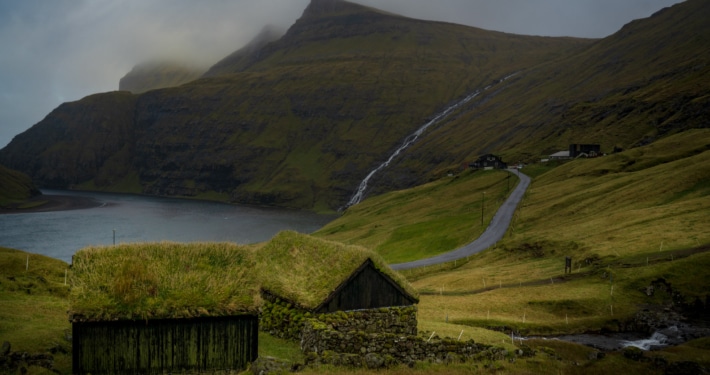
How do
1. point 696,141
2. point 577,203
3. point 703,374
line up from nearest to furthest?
point 703,374, point 577,203, point 696,141

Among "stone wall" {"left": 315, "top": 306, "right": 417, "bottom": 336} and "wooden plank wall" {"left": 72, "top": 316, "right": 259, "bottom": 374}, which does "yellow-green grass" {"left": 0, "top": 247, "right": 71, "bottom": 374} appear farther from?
"stone wall" {"left": 315, "top": 306, "right": 417, "bottom": 336}

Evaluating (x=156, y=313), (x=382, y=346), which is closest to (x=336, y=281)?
(x=382, y=346)

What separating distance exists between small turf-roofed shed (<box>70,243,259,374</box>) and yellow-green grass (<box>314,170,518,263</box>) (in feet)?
233

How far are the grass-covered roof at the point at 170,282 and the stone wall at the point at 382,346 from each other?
2.08 metres

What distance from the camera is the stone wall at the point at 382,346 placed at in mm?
27781

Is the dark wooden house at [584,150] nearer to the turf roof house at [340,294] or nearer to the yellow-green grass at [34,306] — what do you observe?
the turf roof house at [340,294]

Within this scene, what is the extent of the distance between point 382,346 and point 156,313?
1159 cm

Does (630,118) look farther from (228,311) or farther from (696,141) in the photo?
(228,311)

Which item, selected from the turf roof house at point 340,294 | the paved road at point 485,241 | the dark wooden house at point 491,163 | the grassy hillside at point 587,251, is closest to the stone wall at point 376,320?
the turf roof house at point 340,294

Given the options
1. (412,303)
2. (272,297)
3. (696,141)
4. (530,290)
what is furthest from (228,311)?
(696,141)

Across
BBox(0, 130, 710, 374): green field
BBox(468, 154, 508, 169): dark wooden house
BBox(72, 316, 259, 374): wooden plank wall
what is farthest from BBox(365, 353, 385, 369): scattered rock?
BBox(468, 154, 508, 169): dark wooden house

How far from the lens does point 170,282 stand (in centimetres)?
2491

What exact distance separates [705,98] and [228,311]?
18957 centimetres

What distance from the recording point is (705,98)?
169 m
